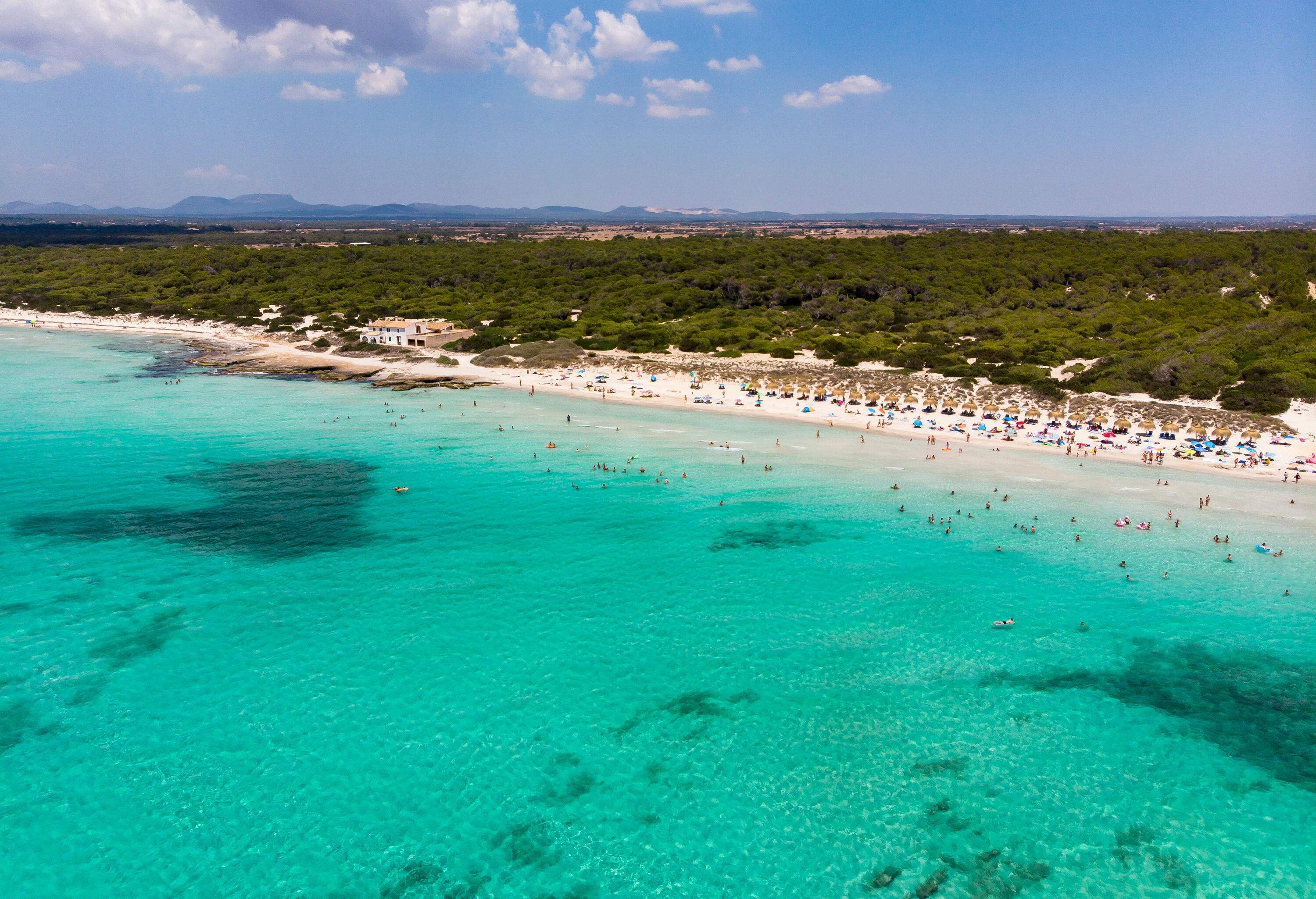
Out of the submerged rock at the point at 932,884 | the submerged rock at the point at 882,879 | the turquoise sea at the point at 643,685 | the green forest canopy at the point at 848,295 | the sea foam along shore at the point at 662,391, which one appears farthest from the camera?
the green forest canopy at the point at 848,295

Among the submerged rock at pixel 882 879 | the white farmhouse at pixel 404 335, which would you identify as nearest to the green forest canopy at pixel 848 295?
the white farmhouse at pixel 404 335

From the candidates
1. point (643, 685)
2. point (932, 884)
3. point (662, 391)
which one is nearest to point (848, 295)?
point (662, 391)

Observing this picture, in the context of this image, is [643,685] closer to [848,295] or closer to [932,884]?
[932,884]

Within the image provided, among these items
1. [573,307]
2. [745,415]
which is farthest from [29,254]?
[745,415]

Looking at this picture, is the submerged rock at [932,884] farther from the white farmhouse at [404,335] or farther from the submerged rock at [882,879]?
the white farmhouse at [404,335]

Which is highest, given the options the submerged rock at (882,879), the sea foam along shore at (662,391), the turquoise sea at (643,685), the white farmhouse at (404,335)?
the white farmhouse at (404,335)
